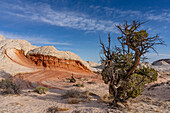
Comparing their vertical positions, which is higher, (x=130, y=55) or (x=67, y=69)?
(x=130, y=55)

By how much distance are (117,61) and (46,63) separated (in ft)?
46.7

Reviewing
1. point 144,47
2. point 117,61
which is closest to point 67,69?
point 117,61

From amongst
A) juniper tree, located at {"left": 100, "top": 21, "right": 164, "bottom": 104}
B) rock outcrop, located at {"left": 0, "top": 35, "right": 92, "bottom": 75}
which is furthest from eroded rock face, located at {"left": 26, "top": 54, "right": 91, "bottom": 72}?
juniper tree, located at {"left": 100, "top": 21, "right": 164, "bottom": 104}

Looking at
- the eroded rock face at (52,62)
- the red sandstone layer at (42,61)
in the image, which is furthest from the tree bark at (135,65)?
the eroded rock face at (52,62)

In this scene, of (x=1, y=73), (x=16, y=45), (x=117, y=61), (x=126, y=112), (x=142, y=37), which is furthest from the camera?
(x=16, y=45)

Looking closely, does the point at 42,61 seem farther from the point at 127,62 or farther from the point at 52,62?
the point at 127,62

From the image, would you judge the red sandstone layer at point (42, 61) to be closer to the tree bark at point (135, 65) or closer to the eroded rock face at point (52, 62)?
the eroded rock face at point (52, 62)

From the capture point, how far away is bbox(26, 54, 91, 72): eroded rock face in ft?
63.7

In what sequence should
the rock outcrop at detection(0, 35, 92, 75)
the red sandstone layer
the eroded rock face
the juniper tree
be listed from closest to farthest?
the juniper tree < the rock outcrop at detection(0, 35, 92, 75) < the red sandstone layer < the eroded rock face

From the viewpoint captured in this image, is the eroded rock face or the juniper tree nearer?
the juniper tree

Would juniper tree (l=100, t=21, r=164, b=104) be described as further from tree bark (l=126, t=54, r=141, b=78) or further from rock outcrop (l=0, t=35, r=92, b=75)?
rock outcrop (l=0, t=35, r=92, b=75)

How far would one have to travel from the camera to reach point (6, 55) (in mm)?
16969

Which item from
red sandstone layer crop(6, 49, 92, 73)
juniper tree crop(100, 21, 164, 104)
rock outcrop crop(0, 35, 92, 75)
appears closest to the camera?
juniper tree crop(100, 21, 164, 104)

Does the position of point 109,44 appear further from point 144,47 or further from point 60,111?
point 60,111
